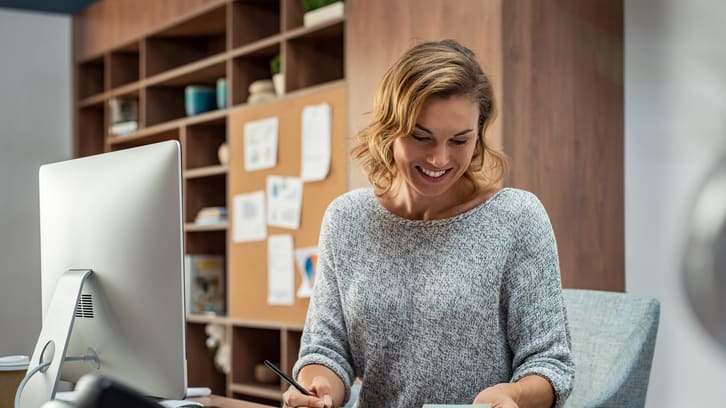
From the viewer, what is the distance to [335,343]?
69.8 inches

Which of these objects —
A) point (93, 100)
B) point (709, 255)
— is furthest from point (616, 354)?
point (93, 100)

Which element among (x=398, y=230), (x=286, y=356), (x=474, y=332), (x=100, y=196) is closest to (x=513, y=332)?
(x=474, y=332)

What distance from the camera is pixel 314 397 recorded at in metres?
1.60

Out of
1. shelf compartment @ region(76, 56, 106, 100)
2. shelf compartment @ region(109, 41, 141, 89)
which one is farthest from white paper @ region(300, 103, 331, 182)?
shelf compartment @ region(76, 56, 106, 100)

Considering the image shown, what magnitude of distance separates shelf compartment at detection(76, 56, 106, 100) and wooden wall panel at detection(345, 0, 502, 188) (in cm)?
293

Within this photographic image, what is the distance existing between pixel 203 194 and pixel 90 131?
141 centimetres

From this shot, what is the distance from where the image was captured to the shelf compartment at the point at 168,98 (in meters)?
5.37

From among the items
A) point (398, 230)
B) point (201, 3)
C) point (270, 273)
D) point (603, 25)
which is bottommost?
point (270, 273)

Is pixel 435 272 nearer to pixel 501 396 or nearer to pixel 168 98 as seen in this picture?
pixel 501 396

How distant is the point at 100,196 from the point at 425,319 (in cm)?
60

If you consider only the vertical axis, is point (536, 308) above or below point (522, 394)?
above

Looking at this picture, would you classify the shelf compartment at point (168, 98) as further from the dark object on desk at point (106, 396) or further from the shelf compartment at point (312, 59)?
the dark object on desk at point (106, 396)

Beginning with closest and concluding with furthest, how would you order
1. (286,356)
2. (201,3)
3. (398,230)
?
(398,230), (286,356), (201,3)

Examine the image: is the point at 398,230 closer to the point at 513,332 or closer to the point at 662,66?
the point at 513,332
